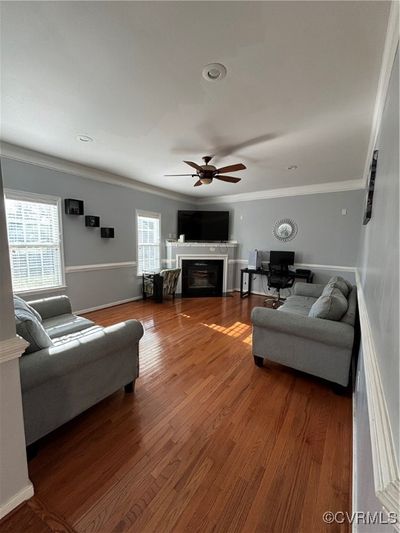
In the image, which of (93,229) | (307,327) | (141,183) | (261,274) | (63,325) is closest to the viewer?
(307,327)

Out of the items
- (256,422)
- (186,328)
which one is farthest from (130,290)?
(256,422)

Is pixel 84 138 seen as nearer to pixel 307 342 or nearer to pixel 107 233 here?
pixel 107 233

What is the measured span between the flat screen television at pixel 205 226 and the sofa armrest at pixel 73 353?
4.26 m

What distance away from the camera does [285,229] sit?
536 centimetres

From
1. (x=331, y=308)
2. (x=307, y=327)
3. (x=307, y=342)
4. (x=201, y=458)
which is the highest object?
(x=331, y=308)

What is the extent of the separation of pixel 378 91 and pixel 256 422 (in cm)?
283

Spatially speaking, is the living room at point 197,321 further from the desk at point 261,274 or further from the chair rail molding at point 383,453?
the desk at point 261,274

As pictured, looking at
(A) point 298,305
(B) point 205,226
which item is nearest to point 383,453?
(A) point 298,305

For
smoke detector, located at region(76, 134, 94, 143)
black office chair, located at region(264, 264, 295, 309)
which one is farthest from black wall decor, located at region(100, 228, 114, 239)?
black office chair, located at region(264, 264, 295, 309)

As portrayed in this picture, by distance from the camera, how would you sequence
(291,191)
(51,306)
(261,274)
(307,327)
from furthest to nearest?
1. (261,274)
2. (291,191)
3. (51,306)
4. (307,327)

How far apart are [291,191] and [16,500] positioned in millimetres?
5817

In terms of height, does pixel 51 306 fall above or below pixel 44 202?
below

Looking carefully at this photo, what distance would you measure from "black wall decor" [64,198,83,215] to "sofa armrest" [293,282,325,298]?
3978mm

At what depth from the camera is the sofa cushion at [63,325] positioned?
2.25 metres
